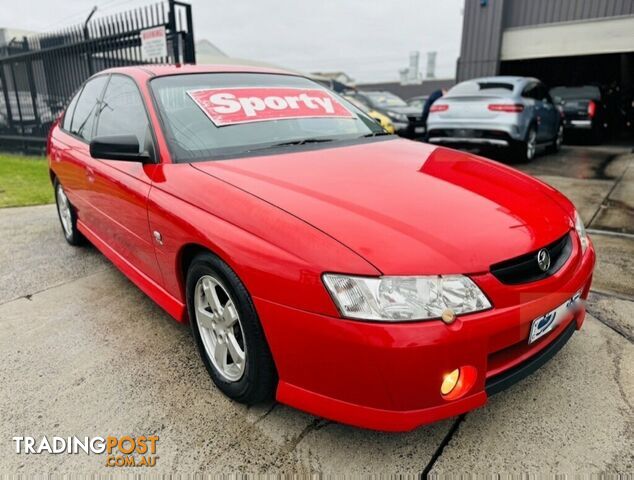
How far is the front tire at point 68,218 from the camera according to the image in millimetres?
4004

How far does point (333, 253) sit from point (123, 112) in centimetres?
206

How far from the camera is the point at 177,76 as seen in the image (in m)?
2.83

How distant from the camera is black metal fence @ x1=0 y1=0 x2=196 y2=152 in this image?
6.85 m

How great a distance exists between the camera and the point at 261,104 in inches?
108

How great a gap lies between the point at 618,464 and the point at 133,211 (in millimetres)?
2465

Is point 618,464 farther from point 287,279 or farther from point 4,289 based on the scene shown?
point 4,289

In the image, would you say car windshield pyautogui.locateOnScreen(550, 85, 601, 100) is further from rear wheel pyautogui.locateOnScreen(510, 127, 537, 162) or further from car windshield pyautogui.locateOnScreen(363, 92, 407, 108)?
car windshield pyautogui.locateOnScreen(363, 92, 407, 108)

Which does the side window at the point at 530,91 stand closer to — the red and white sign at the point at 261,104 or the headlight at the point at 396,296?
the red and white sign at the point at 261,104

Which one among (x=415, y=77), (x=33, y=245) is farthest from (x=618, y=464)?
(x=415, y=77)

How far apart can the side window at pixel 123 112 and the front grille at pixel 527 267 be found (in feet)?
6.14

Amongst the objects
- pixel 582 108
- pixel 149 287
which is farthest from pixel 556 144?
pixel 149 287

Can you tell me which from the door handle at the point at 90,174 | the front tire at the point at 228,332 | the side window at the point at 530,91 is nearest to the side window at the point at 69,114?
the door handle at the point at 90,174

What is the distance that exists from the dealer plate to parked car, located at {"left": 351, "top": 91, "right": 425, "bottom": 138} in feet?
32.9

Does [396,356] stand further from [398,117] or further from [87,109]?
[398,117]
